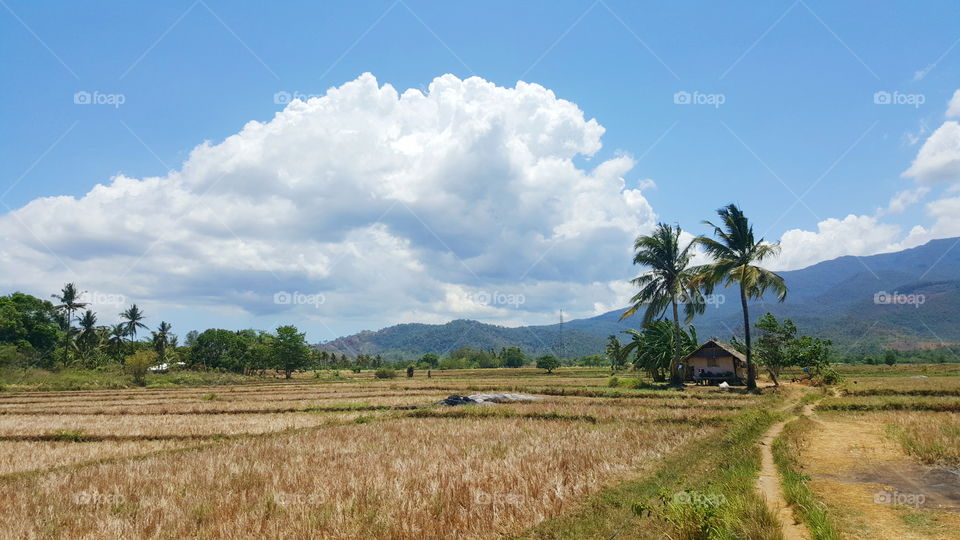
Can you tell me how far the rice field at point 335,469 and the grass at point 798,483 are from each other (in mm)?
1940

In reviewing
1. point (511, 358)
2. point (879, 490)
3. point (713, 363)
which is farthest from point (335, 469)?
point (511, 358)

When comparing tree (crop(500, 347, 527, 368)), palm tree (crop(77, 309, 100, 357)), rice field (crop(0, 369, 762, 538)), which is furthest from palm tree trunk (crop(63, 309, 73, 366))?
tree (crop(500, 347, 527, 368))

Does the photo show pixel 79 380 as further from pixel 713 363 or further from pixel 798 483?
pixel 798 483

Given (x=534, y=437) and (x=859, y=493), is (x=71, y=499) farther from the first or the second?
(x=859, y=493)

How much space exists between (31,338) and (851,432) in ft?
315

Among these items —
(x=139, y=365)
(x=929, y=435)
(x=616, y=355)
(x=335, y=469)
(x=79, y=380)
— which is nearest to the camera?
(x=335, y=469)

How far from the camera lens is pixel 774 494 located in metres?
8.59

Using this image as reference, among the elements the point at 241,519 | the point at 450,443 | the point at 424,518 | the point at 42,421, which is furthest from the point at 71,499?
the point at 42,421

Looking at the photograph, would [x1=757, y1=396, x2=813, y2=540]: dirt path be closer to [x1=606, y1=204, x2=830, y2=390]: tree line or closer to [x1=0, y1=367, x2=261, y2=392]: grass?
[x1=606, y1=204, x2=830, y2=390]: tree line

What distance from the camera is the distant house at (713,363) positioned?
38812 millimetres

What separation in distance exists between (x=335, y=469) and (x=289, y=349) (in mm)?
70686

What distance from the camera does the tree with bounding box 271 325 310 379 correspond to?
76.3 m

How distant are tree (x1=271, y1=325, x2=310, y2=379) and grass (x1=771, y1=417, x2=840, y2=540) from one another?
71.6 meters

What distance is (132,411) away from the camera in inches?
1063
